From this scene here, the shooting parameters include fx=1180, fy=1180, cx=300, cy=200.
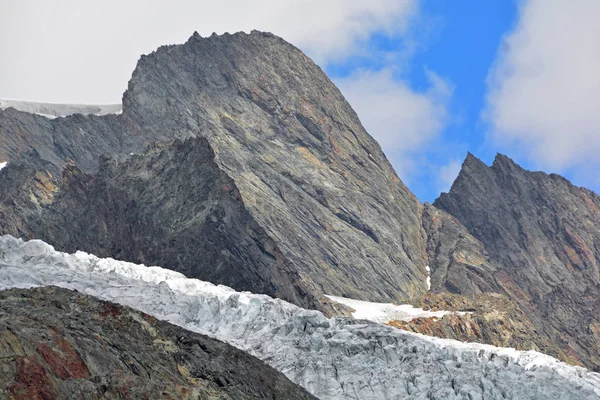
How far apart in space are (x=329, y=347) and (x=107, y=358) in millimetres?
27683

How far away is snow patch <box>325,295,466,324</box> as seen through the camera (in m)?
128

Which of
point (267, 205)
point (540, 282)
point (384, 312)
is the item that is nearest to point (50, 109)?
point (267, 205)

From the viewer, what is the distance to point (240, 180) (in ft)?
490

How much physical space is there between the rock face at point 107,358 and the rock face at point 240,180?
40.5m

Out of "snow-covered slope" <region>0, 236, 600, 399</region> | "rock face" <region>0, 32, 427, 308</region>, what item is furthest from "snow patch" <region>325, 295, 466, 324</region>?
"snow-covered slope" <region>0, 236, 600, 399</region>

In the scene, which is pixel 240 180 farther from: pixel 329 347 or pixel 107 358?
pixel 107 358

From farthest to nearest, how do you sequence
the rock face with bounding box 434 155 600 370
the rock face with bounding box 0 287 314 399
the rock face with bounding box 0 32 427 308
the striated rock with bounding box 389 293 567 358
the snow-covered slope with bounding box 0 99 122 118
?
the snow-covered slope with bounding box 0 99 122 118 < the rock face with bounding box 434 155 600 370 < the striated rock with bounding box 389 293 567 358 < the rock face with bounding box 0 32 427 308 < the rock face with bounding box 0 287 314 399

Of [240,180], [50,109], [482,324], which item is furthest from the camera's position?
[50,109]

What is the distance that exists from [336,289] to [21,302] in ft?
275

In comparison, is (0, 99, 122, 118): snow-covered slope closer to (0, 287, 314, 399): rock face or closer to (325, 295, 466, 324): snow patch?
(325, 295, 466, 324): snow patch

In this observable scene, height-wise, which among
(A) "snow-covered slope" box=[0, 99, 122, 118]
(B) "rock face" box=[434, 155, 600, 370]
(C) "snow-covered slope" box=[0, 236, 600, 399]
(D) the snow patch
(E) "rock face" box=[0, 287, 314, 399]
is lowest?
(E) "rock face" box=[0, 287, 314, 399]

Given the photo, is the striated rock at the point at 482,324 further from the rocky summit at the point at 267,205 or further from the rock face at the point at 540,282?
the rock face at the point at 540,282

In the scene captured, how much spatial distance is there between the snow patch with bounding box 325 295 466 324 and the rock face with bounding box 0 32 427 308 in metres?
3.88

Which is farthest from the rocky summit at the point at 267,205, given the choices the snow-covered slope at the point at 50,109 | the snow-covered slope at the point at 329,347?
the snow-covered slope at the point at 329,347
